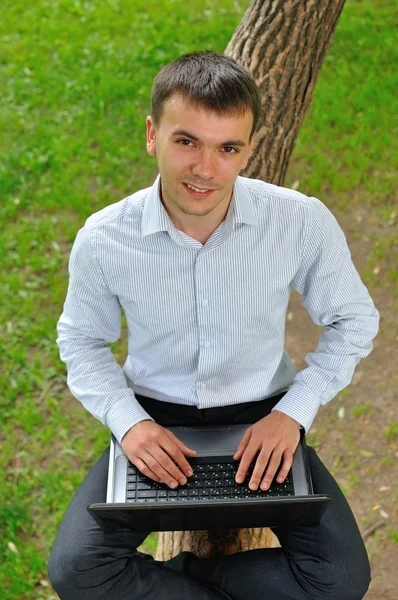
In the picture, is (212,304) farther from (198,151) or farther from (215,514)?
(215,514)

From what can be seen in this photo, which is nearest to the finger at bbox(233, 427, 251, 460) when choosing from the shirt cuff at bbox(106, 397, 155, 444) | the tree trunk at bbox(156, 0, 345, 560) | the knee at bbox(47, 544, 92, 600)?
the shirt cuff at bbox(106, 397, 155, 444)

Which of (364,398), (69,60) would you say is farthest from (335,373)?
(69,60)

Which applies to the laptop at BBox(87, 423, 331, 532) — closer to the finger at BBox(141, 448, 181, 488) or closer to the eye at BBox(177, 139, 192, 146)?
the finger at BBox(141, 448, 181, 488)

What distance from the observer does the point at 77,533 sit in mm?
2645

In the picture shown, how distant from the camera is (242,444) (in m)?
2.67

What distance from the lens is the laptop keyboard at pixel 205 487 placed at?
2572mm

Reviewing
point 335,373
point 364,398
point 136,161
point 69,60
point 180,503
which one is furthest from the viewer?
point 69,60

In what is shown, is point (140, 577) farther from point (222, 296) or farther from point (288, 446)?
point (222, 296)

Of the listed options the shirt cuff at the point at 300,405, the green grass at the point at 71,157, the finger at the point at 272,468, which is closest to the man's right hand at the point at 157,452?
the finger at the point at 272,468

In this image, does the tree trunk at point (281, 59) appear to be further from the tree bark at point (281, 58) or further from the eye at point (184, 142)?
the eye at point (184, 142)

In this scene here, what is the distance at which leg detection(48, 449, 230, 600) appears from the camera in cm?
261

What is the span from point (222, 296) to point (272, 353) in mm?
329

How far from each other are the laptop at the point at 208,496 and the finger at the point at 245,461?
0.09ft

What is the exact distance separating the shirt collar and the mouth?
145 millimetres
